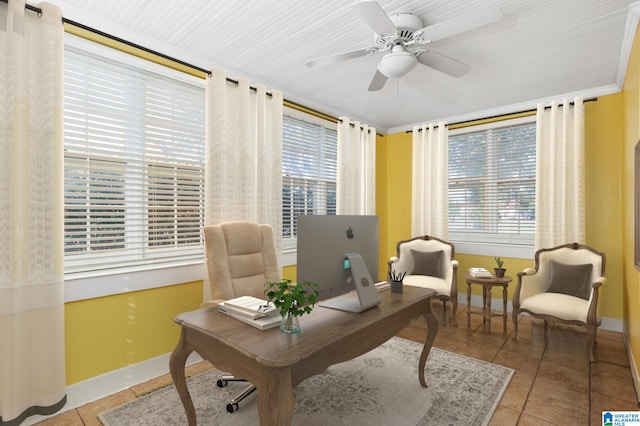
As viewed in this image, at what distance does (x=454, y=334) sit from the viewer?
3555 mm

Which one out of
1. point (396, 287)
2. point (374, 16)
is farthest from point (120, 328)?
point (374, 16)

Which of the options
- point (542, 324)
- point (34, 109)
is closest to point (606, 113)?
point (542, 324)

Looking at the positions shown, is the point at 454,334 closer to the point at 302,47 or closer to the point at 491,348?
the point at 491,348

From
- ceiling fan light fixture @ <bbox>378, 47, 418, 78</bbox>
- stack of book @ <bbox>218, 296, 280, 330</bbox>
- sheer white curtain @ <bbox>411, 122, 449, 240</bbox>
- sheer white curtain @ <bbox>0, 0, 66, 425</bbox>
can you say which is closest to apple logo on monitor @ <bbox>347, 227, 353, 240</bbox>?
stack of book @ <bbox>218, 296, 280, 330</bbox>

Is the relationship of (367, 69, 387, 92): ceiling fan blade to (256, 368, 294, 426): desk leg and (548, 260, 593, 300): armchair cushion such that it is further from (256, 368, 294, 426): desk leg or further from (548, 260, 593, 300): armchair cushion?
(548, 260, 593, 300): armchair cushion

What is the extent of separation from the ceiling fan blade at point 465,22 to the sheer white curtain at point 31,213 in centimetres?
250

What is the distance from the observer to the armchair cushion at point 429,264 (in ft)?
14.1

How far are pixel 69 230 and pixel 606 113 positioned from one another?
5.52 m

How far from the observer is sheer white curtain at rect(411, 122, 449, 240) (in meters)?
4.71

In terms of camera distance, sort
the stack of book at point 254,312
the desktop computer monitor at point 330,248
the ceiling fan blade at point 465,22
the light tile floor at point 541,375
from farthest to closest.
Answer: the light tile floor at point 541,375
the ceiling fan blade at point 465,22
the desktop computer monitor at point 330,248
the stack of book at point 254,312

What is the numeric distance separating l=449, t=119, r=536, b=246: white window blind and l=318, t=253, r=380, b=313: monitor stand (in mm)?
3399

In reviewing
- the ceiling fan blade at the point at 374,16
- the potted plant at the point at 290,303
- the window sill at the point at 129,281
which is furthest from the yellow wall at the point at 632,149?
the window sill at the point at 129,281

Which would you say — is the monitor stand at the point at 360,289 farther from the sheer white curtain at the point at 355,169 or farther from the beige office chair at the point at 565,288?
the sheer white curtain at the point at 355,169

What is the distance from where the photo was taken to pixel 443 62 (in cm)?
252
